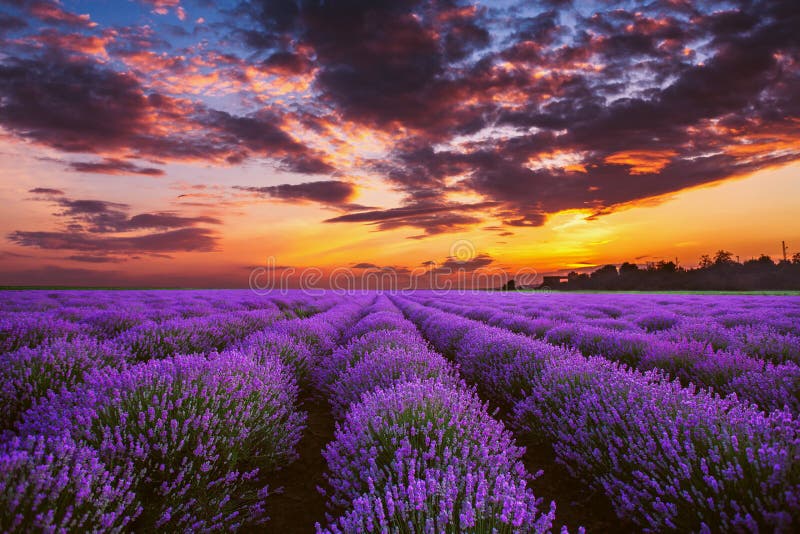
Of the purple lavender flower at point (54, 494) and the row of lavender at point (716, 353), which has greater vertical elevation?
the purple lavender flower at point (54, 494)

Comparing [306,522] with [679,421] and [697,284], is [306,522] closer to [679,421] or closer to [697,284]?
[679,421]

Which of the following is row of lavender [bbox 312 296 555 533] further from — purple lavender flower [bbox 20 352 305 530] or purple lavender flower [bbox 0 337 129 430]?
purple lavender flower [bbox 0 337 129 430]

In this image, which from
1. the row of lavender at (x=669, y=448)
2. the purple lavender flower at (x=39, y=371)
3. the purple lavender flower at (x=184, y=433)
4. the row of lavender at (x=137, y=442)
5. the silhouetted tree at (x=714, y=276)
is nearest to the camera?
the row of lavender at (x=137, y=442)

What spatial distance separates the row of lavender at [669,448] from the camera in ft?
6.10

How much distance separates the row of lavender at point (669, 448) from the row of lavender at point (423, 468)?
636mm

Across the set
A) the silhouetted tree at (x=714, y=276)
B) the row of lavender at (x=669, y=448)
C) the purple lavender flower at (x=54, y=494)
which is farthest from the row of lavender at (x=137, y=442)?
the silhouetted tree at (x=714, y=276)

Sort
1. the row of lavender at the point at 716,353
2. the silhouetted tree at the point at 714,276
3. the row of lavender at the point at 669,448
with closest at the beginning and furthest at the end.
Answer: the row of lavender at the point at 669,448
the row of lavender at the point at 716,353
the silhouetted tree at the point at 714,276

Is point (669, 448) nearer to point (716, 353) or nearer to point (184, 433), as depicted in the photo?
point (184, 433)

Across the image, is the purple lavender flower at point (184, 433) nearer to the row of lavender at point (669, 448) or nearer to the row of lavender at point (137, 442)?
the row of lavender at point (137, 442)

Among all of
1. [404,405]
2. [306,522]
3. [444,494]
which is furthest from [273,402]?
[444,494]

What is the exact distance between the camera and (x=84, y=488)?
1.60 metres

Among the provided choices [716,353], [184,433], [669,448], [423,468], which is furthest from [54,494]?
[716,353]

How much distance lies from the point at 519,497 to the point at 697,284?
63082mm

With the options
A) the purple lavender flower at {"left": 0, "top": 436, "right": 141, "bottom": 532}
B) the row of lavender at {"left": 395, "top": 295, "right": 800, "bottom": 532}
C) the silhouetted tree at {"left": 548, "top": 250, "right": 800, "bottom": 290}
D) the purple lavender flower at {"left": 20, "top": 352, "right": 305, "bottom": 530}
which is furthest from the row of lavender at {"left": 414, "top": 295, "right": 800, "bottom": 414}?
the silhouetted tree at {"left": 548, "top": 250, "right": 800, "bottom": 290}
